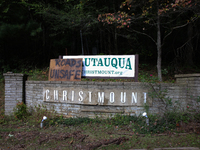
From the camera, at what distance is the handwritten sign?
653cm

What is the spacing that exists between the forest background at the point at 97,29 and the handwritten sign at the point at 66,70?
1572 millimetres

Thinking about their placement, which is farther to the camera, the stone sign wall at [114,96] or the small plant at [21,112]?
the small plant at [21,112]

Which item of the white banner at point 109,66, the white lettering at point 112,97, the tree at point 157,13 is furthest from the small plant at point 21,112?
the tree at point 157,13

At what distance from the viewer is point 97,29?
12656 mm

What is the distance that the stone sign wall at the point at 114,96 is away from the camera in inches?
219

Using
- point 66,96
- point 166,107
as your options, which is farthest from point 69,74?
point 166,107

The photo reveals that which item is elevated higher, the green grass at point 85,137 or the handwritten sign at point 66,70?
the handwritten sign at point 66,70

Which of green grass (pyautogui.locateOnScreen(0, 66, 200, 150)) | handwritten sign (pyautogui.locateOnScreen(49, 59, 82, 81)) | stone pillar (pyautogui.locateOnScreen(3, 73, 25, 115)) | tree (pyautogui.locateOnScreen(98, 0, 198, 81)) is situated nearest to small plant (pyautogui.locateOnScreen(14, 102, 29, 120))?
green grass (pyautogui.locateOnScreen(0, 66, 200, 150))

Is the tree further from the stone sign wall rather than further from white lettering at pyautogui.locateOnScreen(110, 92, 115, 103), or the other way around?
white lettering at pyautogui.locateOnScreen(110, 92, 115, 103)

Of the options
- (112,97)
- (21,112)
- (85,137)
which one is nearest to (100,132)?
(85,137)

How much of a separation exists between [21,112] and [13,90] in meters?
1.04

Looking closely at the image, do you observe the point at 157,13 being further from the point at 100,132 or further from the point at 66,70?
the point at 100,132

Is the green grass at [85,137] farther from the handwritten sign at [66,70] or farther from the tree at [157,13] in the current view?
the tree at [157,13]

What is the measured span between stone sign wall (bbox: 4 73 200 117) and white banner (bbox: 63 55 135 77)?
57 cm
